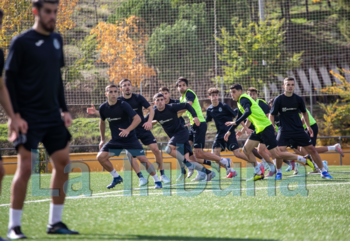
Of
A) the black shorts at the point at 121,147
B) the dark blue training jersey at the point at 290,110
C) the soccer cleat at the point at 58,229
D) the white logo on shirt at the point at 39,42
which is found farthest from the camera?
the dark blue training jersey at the point at 290,110

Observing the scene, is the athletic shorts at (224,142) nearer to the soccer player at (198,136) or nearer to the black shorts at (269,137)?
the soccer player at (198,136)

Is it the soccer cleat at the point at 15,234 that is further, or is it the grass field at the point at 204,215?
the grass field at the point at 204,215

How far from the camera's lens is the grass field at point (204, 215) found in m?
3.64

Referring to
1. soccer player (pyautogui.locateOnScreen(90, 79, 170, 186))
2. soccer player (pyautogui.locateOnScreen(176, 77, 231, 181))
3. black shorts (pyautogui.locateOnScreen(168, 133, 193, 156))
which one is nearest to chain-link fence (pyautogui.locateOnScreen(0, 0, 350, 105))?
soccer player (pyautogui.locateOnScreen(176, 77, 231, 181))

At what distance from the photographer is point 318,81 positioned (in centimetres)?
2631

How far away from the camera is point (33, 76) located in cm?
348

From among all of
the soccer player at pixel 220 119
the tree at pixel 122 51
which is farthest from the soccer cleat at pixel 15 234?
the tree at pixel 122 51

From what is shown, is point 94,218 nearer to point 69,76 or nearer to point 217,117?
point 217,117

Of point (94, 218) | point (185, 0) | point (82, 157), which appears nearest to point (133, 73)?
point (82, 157)

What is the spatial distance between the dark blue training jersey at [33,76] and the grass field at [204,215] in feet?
3.67

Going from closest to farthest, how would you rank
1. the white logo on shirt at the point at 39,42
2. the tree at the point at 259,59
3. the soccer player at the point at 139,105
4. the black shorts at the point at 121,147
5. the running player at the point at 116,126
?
the white logo on shirt at the point at 39,42 → the running player at the point at 116,126 → the black shorts at the point at 121,147 → the soccer player at the point at 139,105 → the tree at the point at 259,59

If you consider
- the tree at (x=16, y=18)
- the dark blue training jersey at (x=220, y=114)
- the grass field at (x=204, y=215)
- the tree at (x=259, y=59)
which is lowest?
the grass field at (x=204, y=215)

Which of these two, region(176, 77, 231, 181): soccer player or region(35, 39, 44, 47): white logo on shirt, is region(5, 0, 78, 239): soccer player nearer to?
region(35, 39, 44, 47): white logo on shirt

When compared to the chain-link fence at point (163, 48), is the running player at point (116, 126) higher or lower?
lower
